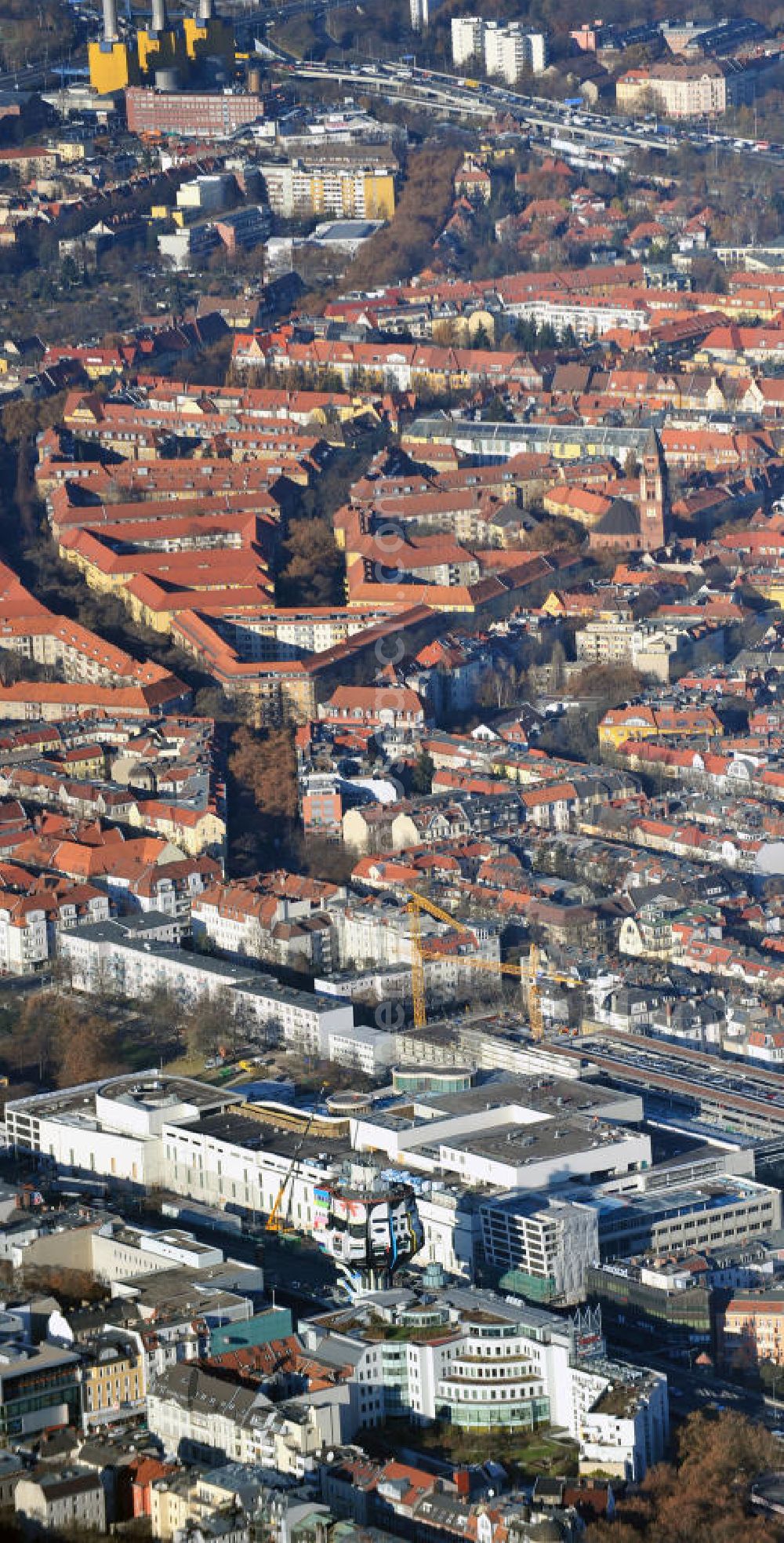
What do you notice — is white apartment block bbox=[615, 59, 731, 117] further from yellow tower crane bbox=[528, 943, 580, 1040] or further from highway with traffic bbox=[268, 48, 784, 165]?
yellow tower crane bbox=[528, 943, 580, 1040]

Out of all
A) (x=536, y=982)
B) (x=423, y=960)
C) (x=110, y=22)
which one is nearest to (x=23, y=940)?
(x=423, y=960)

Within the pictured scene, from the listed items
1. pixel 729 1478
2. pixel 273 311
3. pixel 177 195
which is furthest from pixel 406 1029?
pixel 177 195

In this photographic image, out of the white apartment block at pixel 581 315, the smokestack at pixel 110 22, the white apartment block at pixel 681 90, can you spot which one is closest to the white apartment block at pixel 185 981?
the white apartment block at pixel 581 315

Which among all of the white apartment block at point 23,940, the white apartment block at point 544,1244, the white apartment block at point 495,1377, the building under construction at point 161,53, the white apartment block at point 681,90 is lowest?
the white apartment block at point 23,940

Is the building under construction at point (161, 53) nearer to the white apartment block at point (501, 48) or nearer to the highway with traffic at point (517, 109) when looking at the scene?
the highway with traffic at point (517, 109)

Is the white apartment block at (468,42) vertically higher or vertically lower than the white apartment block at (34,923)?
higher

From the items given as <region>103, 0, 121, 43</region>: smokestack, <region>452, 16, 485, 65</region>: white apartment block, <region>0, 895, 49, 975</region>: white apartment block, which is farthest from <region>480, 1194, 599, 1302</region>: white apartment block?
<region>452, 16, 485, 65</region>: white apartment block

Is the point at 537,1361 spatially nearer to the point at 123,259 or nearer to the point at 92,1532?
the point at 92,1532
